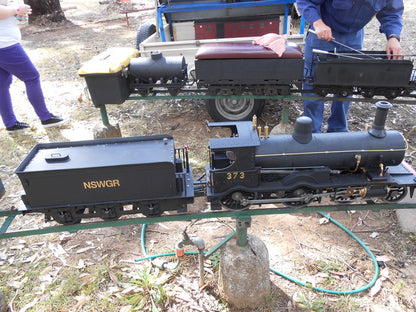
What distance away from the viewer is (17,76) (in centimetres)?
664

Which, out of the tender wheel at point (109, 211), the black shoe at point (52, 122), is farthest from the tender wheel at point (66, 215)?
the black shoe at point (52, 122)

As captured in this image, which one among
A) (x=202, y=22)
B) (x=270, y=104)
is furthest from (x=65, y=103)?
(x=270, y=104)

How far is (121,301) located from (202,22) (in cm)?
640

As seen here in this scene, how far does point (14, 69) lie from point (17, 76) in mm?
239

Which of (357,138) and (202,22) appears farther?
(202,22)

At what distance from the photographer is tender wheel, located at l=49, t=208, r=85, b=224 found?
296 centimetres

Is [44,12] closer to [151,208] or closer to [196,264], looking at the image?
[196,264]

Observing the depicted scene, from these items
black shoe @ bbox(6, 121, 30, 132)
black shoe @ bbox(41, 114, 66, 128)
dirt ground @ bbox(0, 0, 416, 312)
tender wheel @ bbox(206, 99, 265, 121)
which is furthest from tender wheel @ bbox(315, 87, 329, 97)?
black shoe @ bbox(6, 121, 30, 132)

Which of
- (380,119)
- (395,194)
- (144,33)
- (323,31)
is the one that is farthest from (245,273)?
(144,33)

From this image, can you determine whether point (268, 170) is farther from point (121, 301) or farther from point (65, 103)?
point (65, 103)

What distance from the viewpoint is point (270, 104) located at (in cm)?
755

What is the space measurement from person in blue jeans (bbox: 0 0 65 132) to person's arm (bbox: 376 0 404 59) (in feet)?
19.7

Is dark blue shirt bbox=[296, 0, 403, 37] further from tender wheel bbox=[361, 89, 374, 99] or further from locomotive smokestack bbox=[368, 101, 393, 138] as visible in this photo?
locomotive smokestack bbox=[368, 101, 393, 138]

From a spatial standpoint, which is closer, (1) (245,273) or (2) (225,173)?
(2) (225,173)
